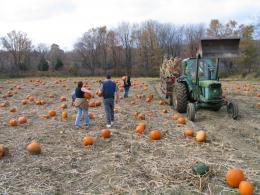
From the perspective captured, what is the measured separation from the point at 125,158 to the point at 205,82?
5.12m

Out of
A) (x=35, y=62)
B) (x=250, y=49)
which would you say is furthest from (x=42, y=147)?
(x=35, y=62)

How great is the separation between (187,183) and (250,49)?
57259 mm

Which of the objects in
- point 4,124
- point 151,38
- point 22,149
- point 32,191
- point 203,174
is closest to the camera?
point 32,191

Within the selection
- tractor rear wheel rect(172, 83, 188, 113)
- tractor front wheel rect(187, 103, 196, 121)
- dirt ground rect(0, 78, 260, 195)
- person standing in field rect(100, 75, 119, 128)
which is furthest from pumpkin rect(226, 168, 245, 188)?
tractor rear wheel rect(172, 83, 188, 113)

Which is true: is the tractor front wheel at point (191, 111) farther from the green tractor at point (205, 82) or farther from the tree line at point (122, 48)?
the tree line at point (122, 48)

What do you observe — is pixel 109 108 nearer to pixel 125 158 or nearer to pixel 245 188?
pixel 125 158

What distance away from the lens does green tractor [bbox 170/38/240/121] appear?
32.5ft

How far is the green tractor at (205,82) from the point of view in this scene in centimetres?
990

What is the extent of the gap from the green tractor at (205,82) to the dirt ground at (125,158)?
78cm

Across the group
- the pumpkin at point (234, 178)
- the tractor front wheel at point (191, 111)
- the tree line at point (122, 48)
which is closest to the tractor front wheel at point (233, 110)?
the tractor front wheel at point (191, 111)

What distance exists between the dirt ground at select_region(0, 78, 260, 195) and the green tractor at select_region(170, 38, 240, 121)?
2.57 feet

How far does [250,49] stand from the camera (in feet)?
186

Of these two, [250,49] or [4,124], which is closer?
[4,124]

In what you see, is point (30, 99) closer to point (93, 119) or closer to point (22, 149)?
point (93, 119)
